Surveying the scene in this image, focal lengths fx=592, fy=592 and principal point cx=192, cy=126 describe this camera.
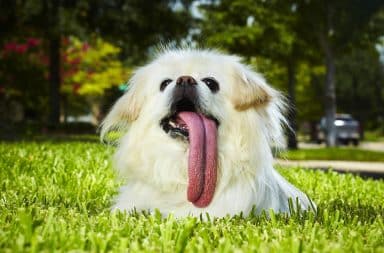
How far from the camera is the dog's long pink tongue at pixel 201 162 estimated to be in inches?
167

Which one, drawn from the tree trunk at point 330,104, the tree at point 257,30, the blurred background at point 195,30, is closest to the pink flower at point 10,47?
the blurred background at point 195,30

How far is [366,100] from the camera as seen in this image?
66875mm

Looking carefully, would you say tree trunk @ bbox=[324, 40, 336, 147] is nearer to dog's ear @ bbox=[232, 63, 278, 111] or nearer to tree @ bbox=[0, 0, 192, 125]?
tree @ bbox=[0, 0, 192, 125]

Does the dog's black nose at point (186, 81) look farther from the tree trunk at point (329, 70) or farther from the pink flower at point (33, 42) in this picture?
the pink flower at point (33, 42)

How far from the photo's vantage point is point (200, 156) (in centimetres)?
427

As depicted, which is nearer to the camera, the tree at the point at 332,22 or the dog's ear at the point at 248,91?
the dog's ear at the point at 248,91

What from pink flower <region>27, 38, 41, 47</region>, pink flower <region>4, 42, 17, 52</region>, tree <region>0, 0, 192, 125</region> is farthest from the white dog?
pink flower <region>27, 38, 41, 47</region>

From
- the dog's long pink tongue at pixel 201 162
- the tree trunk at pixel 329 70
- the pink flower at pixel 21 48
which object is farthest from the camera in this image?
the pink flower at pixel 21 48

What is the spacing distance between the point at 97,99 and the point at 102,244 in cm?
5946

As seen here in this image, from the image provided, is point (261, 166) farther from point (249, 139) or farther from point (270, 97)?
point (270, 97)

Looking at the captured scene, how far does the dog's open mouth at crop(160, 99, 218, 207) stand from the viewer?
4.25 metres

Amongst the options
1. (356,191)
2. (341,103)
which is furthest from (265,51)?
(341,103)

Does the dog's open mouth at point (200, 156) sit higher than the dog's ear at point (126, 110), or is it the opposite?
the dog's ear at point (126, 110)

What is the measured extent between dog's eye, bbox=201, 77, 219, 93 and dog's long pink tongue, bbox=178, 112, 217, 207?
1.05 ft
